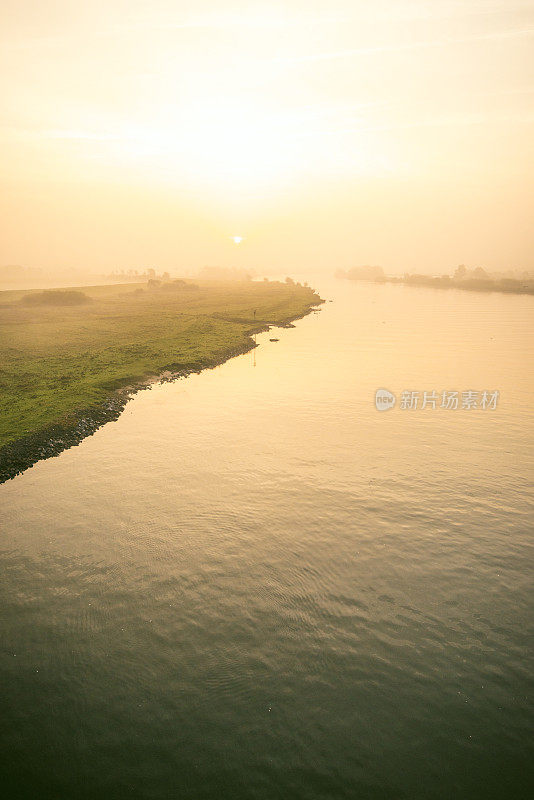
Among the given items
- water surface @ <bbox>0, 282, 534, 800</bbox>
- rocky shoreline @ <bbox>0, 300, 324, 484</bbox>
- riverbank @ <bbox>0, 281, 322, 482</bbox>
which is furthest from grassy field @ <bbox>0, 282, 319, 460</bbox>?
water surface @ <bbox>0, 282, 534, 800</bbox>

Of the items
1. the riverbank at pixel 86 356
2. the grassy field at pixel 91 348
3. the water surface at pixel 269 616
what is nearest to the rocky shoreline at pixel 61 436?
the riverbank at pixel 86 356

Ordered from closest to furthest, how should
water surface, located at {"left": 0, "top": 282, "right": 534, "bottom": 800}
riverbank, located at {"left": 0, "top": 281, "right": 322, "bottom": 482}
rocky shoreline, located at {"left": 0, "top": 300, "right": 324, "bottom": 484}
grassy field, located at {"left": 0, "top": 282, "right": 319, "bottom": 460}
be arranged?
Result: water surface, located at {"left": 0, "top": 282, "right": 534, "bottom": 800} < rocky shoreline, located at {"left": 0, "top": 300, "right": 324, "bottom": 484} < riverbank, located at {"left": 0, "top": 281, "right": 322, "bottom": 482} < grassy field, located at {"left": 0, "top": 282, "right": 319, "bottom": 460}

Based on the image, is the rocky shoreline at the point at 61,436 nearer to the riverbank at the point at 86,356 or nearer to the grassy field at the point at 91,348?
the riverbank at the point at 86,356

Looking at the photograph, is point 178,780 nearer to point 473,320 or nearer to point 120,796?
point 120,796

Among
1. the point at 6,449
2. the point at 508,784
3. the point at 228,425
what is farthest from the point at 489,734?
the point at 6,449

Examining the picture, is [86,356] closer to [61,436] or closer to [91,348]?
[91,348]

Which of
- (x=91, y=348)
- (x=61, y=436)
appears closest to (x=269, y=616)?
(x=61, y=436)

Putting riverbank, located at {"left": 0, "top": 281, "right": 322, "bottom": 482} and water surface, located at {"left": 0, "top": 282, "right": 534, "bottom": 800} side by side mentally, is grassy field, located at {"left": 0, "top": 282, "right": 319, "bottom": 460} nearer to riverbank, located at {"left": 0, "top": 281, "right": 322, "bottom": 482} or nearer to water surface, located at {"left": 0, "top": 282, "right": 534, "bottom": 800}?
riverbank, located at {"left": 0, "top": 281, "right": 322, "bottom": 482}
